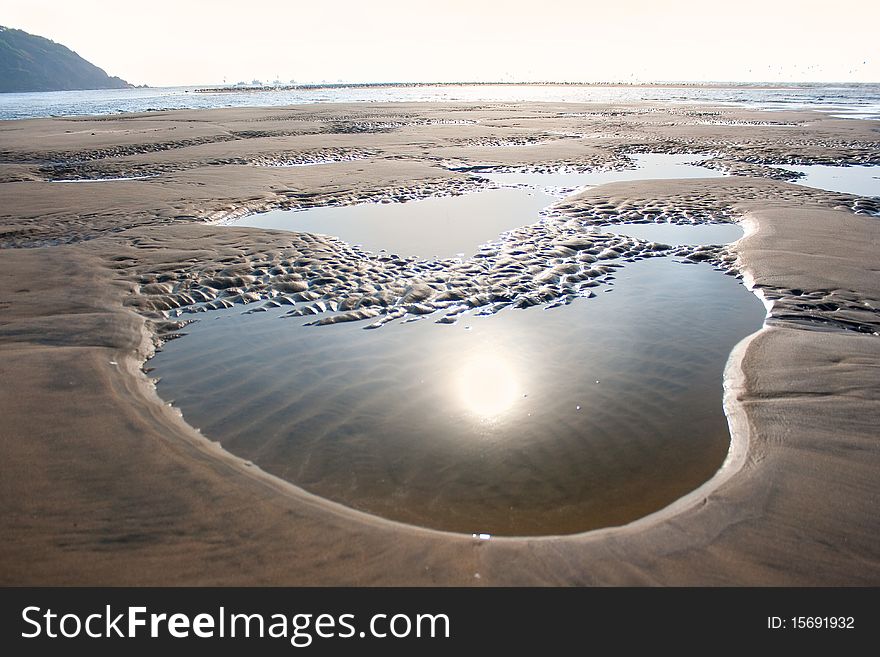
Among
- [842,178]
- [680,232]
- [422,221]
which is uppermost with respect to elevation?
[842,178]

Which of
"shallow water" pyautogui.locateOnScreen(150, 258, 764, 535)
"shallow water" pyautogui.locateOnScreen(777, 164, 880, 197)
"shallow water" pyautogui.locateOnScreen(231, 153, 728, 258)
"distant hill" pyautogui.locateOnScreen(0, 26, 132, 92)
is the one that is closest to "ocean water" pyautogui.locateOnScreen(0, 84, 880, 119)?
"shallow water" pyautogui.locateOnScreen(777, 164, 880, 197)

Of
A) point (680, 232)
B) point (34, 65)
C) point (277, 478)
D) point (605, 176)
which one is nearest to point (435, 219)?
point (680, 232)

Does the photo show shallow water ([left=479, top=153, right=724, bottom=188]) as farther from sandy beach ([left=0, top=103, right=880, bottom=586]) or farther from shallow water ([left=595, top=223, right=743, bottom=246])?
shallow water ([left=595, top=223, right=743, bottom=246])

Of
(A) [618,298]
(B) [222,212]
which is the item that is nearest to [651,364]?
(A) [618,298]

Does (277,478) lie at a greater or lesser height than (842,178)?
lesser

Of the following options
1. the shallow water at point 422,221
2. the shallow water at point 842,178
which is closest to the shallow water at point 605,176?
the shallow water at point 422,221

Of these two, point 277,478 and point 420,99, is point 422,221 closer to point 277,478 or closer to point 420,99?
point 277,478

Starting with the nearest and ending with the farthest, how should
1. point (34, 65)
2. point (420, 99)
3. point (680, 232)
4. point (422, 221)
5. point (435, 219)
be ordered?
point (680, 232) < point (422, 221) < point (435, 219) < point (420, 99) < point (34, 65)
